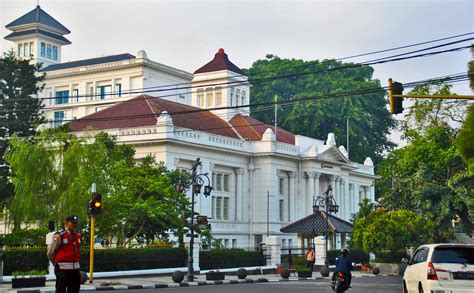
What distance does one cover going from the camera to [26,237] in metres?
A: 41.3

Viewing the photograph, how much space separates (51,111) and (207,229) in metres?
48.6

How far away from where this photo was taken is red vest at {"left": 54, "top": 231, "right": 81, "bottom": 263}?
48.4 feet

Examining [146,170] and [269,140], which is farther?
[269,140]

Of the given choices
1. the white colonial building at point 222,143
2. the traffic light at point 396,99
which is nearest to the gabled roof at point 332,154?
the white colonial building at point 222,143

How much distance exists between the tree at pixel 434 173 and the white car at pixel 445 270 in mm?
33524

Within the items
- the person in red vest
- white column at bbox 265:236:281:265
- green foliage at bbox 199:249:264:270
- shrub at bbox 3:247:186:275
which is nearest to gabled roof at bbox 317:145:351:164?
white column at bbox 265:236:281:265

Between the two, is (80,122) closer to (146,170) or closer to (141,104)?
(141,104)

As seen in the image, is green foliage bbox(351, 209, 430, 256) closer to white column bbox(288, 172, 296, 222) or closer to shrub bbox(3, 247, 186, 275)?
shrub bbox(3, 247, 186, 275)

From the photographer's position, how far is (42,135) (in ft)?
151

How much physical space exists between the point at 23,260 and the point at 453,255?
70.5ft

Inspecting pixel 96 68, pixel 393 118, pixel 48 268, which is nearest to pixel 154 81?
pixel 96 68

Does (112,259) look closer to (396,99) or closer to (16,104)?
(396,99)

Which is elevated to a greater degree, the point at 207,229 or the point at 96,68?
the point at 96,68

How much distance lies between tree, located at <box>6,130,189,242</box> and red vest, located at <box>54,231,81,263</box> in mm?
26622
